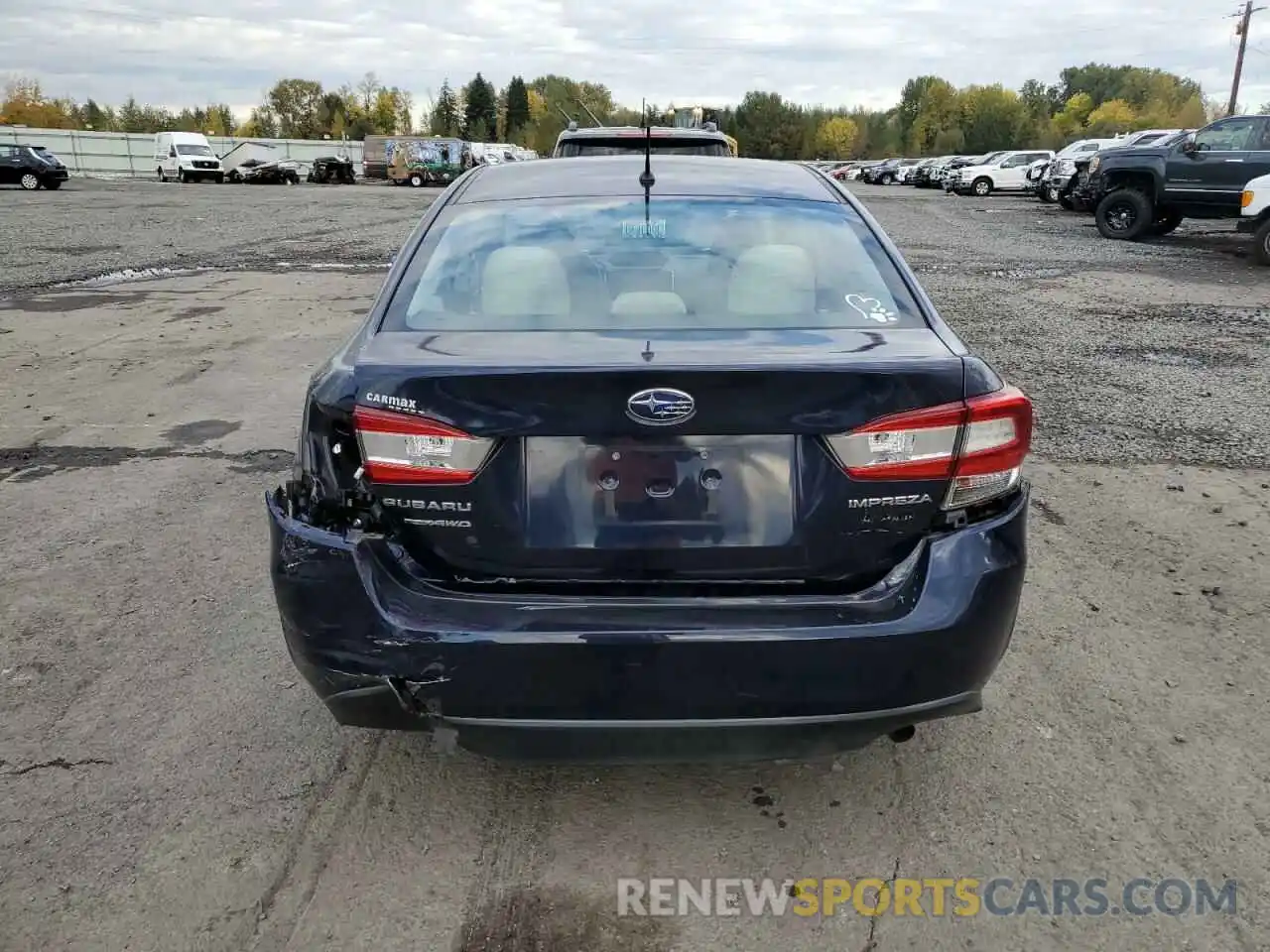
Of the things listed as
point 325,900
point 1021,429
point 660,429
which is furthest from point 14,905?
point 1021,429

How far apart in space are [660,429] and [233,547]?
2.88m

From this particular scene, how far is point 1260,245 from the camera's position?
15.1m

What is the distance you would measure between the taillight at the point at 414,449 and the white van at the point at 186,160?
55.5 meters

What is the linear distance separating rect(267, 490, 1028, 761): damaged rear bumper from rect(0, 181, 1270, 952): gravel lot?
38 centimetres

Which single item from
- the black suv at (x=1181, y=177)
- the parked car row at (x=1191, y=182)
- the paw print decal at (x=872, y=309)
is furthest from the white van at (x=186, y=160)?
the paw print decal at (x=872, y=309)

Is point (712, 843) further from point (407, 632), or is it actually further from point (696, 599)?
point (407, 632)

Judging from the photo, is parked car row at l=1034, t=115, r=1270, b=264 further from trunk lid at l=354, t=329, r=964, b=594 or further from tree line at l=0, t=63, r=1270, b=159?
tree line at l=0, t=63, r=1270, b=159

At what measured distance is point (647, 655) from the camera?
225cm

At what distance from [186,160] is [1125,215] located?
46.5 meters

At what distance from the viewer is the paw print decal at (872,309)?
9.28ft

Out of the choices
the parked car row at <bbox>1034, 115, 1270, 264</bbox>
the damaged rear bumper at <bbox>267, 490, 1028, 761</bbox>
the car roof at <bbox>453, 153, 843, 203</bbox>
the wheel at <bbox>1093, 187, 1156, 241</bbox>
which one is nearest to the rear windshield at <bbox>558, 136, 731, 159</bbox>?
the car roof at <bbox>453, 153, 843, 203</bbox>

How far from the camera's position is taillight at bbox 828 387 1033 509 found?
2328mm

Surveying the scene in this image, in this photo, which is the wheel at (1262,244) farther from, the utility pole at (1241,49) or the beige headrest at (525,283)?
the utility pole at (1241,49)

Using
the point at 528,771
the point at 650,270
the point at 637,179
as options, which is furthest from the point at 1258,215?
the point at 528,771
